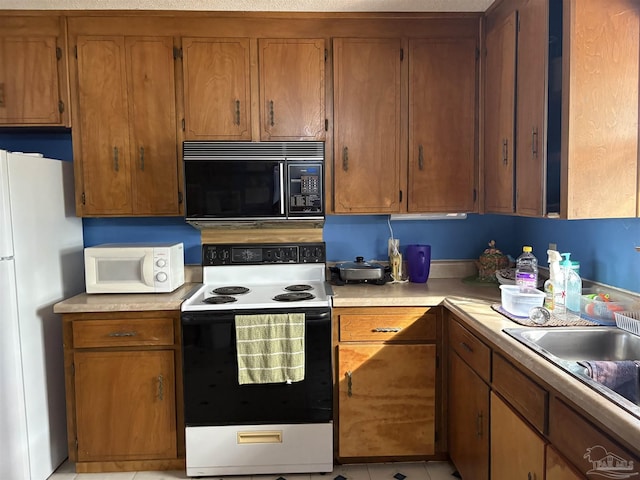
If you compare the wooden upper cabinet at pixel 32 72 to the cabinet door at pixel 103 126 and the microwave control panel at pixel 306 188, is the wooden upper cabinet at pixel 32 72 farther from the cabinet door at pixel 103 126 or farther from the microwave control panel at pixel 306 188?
the microwave control panel at pixel 306 188

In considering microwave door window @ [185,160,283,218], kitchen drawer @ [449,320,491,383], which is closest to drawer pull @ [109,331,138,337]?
microwave door window @ [185,160,283,218]

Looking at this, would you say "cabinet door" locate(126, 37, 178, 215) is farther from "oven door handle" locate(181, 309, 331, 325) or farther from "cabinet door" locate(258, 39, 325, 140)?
"oven door handle" locate(181, 309, 331, 325)

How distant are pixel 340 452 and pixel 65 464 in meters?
1.45

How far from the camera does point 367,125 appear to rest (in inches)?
105

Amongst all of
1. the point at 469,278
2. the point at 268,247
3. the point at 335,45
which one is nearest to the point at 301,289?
the point at 268,247

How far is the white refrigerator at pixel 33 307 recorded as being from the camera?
7.07 feet

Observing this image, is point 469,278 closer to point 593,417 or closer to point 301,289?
point 301,289

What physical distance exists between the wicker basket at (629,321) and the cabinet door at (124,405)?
1946mm

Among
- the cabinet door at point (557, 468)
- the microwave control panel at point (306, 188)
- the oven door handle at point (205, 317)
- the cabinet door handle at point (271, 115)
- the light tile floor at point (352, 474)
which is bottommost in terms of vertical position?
the light tile floor at point (352, 474)

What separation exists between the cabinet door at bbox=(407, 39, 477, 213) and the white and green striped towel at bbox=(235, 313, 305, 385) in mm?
970

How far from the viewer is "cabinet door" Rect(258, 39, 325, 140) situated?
8.59ft

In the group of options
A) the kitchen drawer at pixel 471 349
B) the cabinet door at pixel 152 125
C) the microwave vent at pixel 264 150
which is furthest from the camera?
the cabinet door at pixel 152 125

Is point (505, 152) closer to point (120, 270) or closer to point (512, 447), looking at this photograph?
point (512, 447)

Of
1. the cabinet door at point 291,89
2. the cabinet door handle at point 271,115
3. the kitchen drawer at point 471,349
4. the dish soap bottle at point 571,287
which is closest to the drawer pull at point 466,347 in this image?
the kitchen drawer at point 471,349
